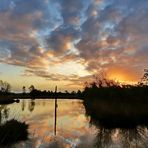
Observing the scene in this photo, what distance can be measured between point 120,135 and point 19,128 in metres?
8.13

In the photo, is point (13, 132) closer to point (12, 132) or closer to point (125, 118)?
point (12, 132)

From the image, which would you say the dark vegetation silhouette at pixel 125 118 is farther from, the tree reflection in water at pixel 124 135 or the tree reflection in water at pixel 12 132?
Result: the tree reflection in water at pixel 12 132

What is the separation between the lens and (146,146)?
62.3 ft

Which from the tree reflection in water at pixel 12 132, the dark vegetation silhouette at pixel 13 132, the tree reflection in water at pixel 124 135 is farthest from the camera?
the tree reflection in water at pixel 124 135

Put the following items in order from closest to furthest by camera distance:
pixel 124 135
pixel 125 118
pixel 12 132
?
pixel 12 132 < pixel 124 135 < pixel 125 118

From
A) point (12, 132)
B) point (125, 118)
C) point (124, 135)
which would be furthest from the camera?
→ point (125, 118)

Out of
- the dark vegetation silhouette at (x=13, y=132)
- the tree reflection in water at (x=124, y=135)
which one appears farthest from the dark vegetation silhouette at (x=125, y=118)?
the dark vegetation silhouette at (x=13, y=132)

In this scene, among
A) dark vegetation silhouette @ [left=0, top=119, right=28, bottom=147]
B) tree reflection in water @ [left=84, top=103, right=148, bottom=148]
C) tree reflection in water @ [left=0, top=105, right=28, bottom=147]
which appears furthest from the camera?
tree reflection in water @ [left=84, top=103, right=148, bottom=148]

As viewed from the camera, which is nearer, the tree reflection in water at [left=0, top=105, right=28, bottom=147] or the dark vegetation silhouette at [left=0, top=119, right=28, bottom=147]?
the tree reflection in water at [left=0, top=105, right=28, bottom=147]

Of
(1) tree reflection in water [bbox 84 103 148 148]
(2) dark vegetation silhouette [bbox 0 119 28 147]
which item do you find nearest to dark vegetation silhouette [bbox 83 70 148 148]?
(1) tree reflection in water [bbox 84 103 148 148]

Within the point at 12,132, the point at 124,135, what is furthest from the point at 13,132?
the point at 124,135

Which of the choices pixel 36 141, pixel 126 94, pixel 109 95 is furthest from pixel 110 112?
pixel 36 141

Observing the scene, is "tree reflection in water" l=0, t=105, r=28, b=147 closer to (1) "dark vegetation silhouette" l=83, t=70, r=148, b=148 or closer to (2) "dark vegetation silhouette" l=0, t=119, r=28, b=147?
(2) "dark vegetation silhouette" l=0, t=119, r=28, b=147

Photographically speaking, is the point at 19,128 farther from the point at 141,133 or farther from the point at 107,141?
the point at 141,133
